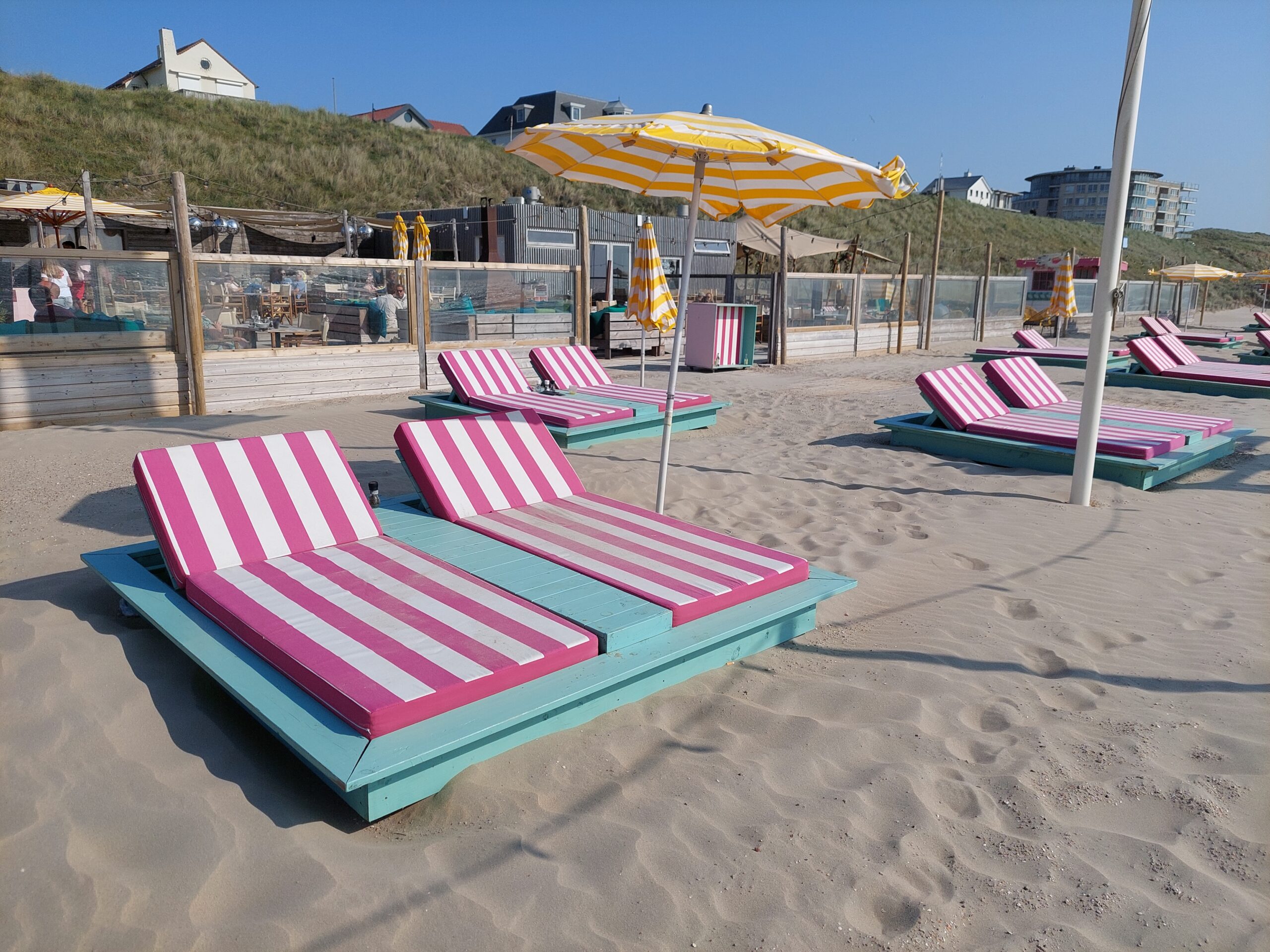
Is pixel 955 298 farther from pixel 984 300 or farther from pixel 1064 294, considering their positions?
pixel 1064 294

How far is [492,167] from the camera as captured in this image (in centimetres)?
3581

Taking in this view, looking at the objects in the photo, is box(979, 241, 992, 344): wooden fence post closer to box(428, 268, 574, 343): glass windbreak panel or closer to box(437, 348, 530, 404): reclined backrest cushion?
box(428, 268, 574, 343): glass windbreak panel

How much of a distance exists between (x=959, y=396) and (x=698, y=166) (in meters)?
4.16

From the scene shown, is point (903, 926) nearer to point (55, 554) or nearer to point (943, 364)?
point (55, 554)

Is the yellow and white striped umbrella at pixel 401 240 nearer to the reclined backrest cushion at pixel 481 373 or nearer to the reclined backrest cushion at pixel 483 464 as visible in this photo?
the reclined backrest cushion at pixel 481 373

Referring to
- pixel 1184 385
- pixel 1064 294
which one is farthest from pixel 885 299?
pixel 1184 385

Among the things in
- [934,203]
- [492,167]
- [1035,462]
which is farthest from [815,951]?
[934,203]

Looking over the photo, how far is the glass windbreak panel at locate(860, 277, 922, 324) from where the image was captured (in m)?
18.2

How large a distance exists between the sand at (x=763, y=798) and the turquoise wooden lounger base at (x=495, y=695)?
0.09 meters

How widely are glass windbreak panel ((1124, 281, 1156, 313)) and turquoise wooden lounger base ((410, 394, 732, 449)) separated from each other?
83.4 feet

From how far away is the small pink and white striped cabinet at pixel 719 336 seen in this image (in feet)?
47.1

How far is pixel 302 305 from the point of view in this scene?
10.1 m

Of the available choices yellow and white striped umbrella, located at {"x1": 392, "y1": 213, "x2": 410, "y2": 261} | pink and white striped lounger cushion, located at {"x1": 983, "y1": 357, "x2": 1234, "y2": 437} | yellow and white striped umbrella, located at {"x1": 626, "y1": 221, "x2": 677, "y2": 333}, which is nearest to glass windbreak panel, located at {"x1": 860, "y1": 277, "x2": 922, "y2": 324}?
yellow and white striped umbrella, located at {"x1": 626, "y1": 221, "x2": 677, "y2": 333}

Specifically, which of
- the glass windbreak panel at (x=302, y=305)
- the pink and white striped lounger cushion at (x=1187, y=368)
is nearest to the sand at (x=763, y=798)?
the glass windbreak panel at (x=302, y=305)
